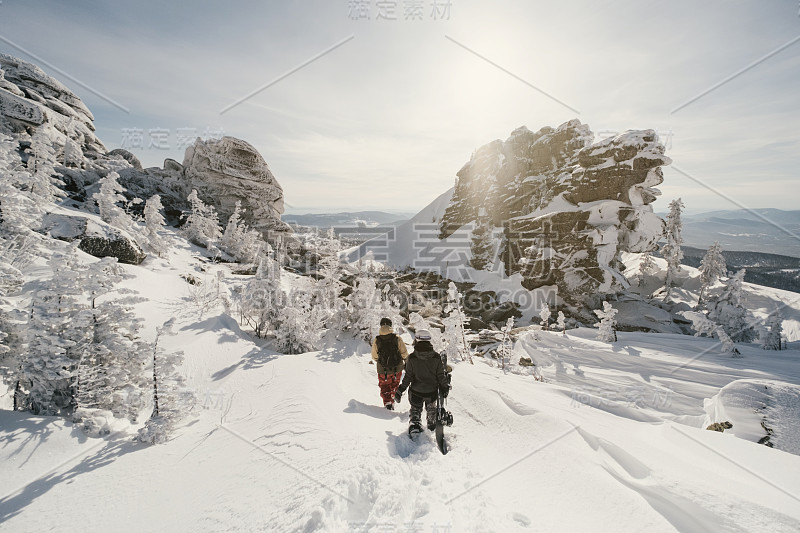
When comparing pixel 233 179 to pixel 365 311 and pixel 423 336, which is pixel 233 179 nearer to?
pixel 365 311

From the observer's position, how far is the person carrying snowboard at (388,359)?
7.05m

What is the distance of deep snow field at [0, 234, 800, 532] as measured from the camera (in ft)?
10.3

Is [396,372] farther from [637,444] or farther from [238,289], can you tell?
[238,289]

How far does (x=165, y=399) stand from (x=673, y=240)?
6471cm

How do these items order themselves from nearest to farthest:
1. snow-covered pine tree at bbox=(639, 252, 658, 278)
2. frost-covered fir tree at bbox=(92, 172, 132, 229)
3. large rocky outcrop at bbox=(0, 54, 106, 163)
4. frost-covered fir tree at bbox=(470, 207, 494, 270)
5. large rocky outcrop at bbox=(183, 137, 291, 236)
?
frost-covered fir tree at bbox=(92, 172, 132, 229)
large rocky outcrop at bbox=(0, 54, 106, 163)
large rocky outcrop at bbox=(183, 137, 291, 236)
snow-covered pine tree at bbox=(639, 252, 658, 278)
frost-covered fir tree at bbox=(470, 207, 494, 270)

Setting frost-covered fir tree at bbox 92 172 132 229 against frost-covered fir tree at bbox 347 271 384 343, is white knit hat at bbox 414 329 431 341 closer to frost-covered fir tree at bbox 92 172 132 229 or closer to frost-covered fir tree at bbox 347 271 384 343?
frost-covered fir tree at bbox 347 271 384 343

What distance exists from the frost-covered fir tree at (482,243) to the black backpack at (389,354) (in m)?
53.8

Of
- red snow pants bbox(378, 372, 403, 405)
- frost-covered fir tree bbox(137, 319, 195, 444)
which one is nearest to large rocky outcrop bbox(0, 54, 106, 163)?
frost-covered fir tree bbox(137, 319, 195, 444)

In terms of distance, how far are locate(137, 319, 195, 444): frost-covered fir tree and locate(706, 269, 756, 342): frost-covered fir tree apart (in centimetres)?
3986

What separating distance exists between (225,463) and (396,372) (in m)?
3.72

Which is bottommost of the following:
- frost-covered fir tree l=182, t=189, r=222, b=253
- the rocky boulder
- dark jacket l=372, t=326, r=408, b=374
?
dark jacket l=372, t=326, r=408, b=374

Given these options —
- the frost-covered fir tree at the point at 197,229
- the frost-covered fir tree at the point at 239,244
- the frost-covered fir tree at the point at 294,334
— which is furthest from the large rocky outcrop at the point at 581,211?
the frost-covered fir tree at the point at 197,229

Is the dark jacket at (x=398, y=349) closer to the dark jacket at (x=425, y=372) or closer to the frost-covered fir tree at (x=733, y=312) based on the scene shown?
the dark jacket at (x=425, y=372)

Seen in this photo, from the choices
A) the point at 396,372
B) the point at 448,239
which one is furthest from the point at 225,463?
the point at 448,239
